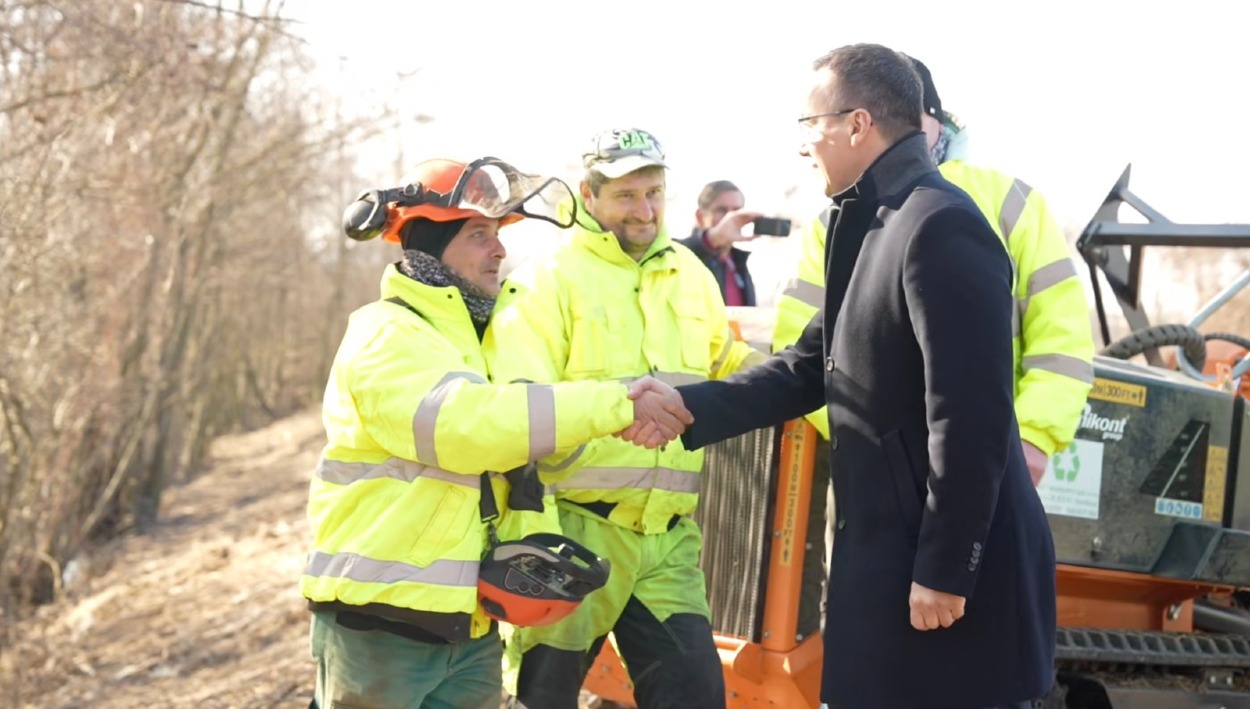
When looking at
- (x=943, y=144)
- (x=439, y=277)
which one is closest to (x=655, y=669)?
(x=439, y=277)

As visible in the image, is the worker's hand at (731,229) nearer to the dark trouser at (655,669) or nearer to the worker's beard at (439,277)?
the dark trouser at (655,669)

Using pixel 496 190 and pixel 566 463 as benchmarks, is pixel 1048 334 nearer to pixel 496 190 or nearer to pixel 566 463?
pixel 566 463

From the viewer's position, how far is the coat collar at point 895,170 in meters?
3.45

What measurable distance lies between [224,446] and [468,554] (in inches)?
1353

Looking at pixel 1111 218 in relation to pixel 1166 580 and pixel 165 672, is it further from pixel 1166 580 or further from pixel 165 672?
pixel 165 672

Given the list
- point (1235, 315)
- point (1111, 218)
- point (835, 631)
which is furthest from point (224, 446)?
point (835, 631)

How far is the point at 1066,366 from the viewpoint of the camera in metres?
4.22

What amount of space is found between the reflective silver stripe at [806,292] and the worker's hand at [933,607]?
1611 millimetres

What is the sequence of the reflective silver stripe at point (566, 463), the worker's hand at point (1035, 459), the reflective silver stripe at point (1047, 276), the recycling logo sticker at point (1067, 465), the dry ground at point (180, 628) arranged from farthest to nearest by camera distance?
the dry ground at point (180, 628) → the recycling logo sticker at point (1067, 465) → the reflective silver stripe at point (566, 463) → the reflective silver stripe at point (1047, 276) → the worker's hand at point (1035, 459)

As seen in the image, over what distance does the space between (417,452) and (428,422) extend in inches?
3.7

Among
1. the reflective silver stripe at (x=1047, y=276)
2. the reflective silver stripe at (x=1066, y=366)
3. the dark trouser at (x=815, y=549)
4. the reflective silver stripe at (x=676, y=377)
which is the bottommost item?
the dark trouser at (x=815, y=549)

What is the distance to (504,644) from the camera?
4.70 m

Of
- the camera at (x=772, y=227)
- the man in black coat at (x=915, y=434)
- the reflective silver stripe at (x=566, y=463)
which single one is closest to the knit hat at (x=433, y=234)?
the reflective silver stripe at (x=566, y=463)

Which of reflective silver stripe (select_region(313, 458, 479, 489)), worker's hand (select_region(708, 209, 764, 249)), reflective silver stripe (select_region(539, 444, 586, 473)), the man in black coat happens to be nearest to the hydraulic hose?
worker's hand (select_region(708, 209, 764, 249))
